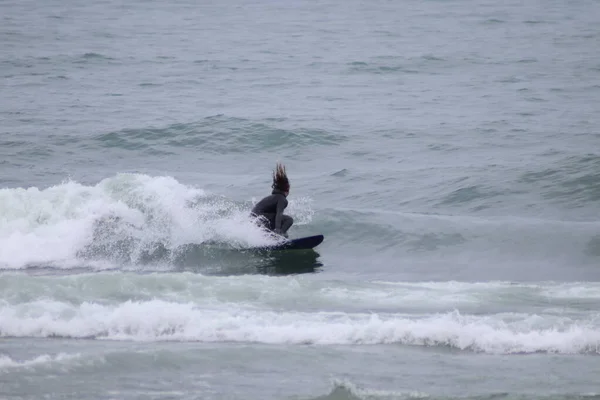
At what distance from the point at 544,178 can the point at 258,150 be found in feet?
23.1

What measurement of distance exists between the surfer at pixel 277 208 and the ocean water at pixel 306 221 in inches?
8.9

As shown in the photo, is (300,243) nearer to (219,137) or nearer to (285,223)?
(285,223)

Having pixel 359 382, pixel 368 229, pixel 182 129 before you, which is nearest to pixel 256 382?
pixel 359 382

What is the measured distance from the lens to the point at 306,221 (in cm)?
1480

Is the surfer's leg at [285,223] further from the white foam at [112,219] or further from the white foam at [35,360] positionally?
the white foam at [35,360]

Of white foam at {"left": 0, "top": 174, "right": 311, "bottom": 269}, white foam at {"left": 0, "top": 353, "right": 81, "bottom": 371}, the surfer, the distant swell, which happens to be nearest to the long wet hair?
the surfer

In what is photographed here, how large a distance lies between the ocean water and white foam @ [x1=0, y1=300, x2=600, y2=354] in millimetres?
28

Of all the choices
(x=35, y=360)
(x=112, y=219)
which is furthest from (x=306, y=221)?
(x=35, y=360)

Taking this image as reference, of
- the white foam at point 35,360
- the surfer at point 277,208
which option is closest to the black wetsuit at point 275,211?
the surfer at point 277,208

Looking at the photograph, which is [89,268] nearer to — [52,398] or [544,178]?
[52,398]

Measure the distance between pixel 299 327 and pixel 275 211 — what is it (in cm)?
422

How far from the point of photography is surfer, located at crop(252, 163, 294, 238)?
42.5ft

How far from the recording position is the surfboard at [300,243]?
507 inches

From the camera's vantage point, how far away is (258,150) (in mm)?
21344
